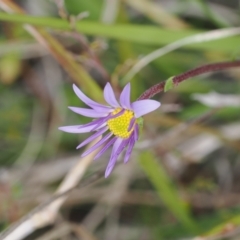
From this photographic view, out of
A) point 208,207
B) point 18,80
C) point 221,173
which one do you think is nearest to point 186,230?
point 208,207

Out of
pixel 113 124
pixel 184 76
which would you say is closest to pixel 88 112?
pixel 113 124

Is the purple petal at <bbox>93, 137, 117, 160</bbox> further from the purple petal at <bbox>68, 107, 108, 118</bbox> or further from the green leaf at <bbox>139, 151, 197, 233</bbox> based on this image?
the green leaf at <bbox>139, 151, 197, 233</bbox>

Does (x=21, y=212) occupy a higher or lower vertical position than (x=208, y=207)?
higher

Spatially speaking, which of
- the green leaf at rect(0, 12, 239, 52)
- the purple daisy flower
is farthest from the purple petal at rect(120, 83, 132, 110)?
the green leaf at rect(0, 12, 239, 52)

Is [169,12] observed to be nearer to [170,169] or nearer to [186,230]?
[170,169]

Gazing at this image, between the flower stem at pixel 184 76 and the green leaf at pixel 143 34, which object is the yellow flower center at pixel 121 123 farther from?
the green leaf at pixel 143 34

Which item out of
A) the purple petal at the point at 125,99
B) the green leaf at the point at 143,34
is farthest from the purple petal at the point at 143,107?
the green leaf at the point at 143,34
